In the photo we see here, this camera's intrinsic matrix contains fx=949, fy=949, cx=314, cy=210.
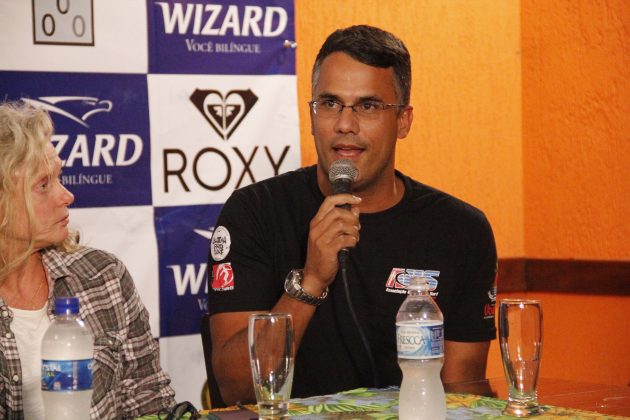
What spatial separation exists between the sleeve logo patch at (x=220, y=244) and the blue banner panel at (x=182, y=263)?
36.4 inches

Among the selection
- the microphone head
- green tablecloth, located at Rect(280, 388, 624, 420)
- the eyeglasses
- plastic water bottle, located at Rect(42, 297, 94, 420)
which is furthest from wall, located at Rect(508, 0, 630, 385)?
plastic water bottle, located at Rect(42, 297, 94, 420)

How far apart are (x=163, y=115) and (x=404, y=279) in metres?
1.25

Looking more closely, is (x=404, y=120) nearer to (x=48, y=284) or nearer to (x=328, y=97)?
(x=328, y=97)

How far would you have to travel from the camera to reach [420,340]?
149 cm

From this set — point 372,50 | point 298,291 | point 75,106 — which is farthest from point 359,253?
point 75,106

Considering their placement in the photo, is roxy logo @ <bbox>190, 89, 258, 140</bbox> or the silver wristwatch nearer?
the silver wristwatch

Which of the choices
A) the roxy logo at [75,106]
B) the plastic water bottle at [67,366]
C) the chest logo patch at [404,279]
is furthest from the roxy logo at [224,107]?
the plastic water bottle at [67,366]

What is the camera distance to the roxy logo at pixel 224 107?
127 inches

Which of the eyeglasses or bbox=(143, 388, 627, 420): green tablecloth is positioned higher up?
the eyeglasses

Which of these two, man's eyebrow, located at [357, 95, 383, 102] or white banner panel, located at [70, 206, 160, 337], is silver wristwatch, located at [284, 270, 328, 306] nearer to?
man's eyebrow, located at [357, 95, 383, 102]

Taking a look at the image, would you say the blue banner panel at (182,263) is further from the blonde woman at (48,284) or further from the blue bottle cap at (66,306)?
the blue bottle cap at (66,306)

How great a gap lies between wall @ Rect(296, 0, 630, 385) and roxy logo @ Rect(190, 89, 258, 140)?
0.24m

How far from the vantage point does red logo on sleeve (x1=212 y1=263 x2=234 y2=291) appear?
217cm

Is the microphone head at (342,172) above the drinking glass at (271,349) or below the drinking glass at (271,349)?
above
